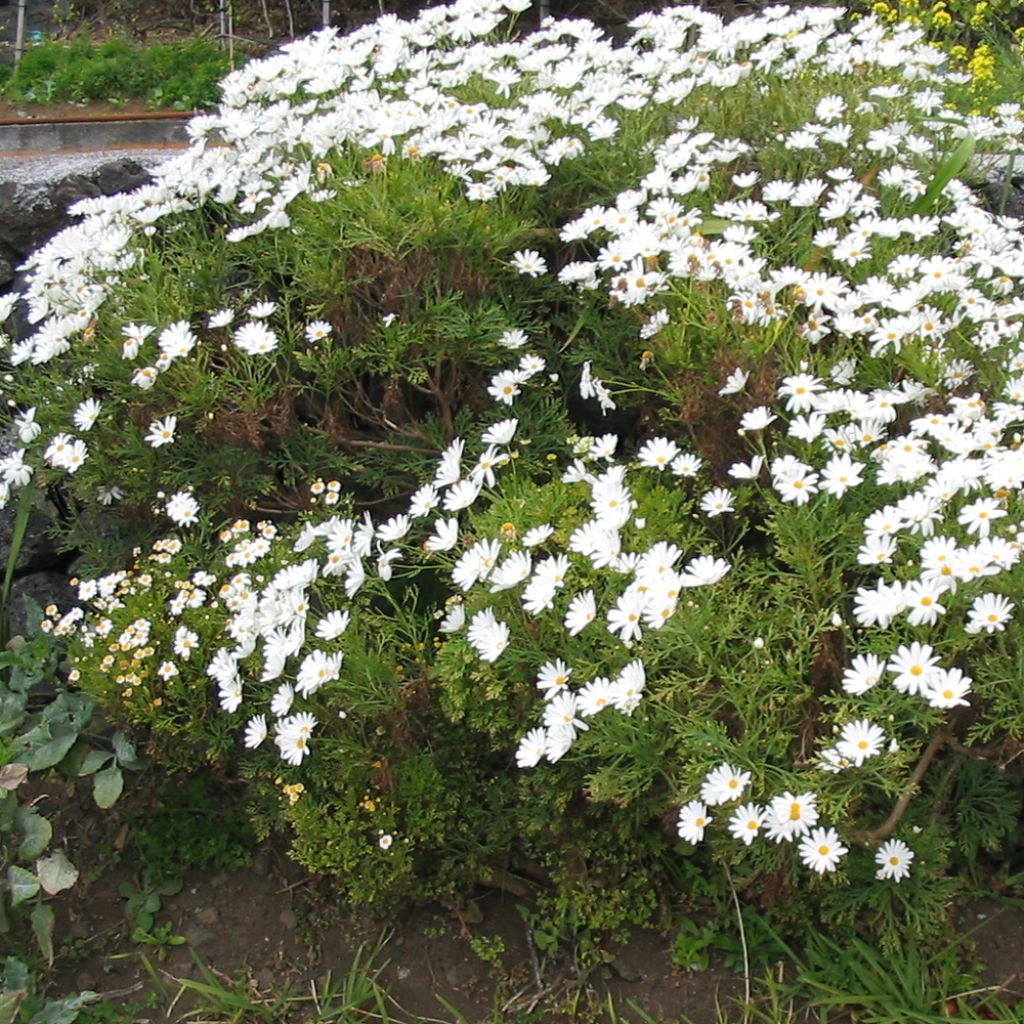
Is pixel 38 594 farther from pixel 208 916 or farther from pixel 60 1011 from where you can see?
pixel 60 1011

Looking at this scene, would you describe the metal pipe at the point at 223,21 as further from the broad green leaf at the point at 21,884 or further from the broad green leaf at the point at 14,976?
the broad green leaf at the point at 14,976

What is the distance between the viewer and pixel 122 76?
6.17 meters

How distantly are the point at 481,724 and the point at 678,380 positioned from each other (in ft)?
3.12

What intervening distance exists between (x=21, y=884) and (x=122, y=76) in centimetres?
491

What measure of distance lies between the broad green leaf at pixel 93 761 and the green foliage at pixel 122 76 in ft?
13.5

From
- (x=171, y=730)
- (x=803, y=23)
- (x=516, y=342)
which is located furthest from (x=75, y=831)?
(x=803, y=23)

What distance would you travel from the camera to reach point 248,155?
3416 millimetres

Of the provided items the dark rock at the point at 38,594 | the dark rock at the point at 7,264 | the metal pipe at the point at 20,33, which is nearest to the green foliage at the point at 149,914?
the dark rock at the point at 38,594

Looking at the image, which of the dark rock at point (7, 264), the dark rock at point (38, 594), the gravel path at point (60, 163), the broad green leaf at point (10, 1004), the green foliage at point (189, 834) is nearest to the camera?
the broad green leaf at point (10, 1004)

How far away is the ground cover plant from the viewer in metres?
2.16

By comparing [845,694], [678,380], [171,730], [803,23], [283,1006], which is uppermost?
[803,23]

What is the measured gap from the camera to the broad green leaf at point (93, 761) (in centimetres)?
276

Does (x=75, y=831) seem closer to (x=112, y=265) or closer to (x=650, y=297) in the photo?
(x=112, y=265)

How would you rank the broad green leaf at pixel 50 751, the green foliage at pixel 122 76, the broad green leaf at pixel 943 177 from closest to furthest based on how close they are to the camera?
the broad green leaf at pixel 50 751 → the broad green leaf at pixel 943 177 → the green foliage at pixel 122 76
